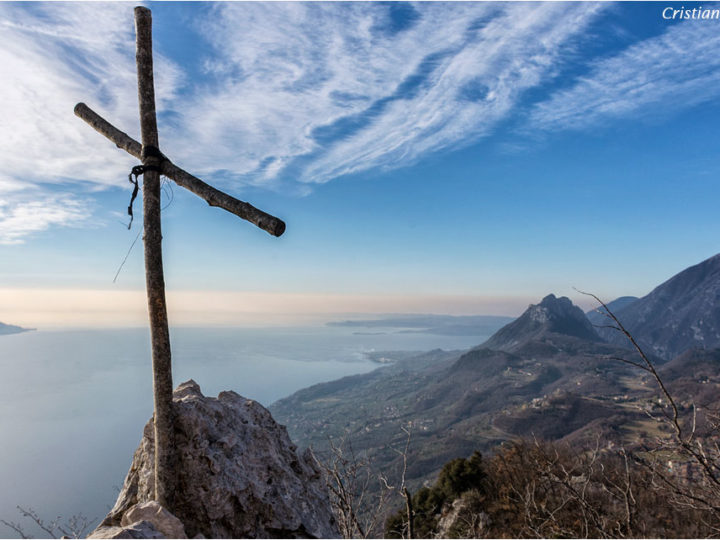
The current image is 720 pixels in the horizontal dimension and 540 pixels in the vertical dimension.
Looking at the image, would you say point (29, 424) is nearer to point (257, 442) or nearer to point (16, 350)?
point (16, 350)

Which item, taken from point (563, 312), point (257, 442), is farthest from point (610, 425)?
point (563, 312)

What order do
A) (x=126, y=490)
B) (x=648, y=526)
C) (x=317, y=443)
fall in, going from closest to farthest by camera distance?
(x=126, y=490) → (x=648, y=526) → (x=317, y=443)

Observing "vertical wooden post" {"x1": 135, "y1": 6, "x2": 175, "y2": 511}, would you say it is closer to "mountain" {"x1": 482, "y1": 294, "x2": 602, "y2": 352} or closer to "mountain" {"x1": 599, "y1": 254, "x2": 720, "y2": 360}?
"mountain" {"x1": 599, "y1": 254, "x2": 720, "y2": 360}

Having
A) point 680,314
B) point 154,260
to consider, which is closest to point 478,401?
point 154,260

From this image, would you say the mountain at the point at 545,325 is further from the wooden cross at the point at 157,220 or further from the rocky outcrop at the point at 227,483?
the wooden cross at the point at 157,220

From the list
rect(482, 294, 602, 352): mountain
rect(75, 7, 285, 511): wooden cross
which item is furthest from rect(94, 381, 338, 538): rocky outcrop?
rect(482, 294, 602, 352): mountain

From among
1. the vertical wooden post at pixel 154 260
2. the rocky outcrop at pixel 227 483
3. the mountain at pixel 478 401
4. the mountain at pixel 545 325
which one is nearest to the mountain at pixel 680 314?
the mountain at pixel 545 325
